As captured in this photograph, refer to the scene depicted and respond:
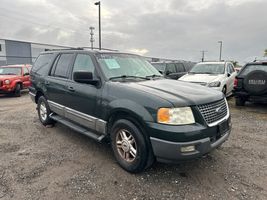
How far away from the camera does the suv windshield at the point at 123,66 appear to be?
3.67 m

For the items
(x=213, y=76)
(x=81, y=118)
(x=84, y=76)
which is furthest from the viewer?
(x=213, y=76)

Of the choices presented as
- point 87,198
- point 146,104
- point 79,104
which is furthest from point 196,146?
point 79,104

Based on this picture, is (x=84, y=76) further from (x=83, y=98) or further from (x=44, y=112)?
(x=44, y=112)

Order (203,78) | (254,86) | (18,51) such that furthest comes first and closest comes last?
(18,51), (203,78), (254,86)

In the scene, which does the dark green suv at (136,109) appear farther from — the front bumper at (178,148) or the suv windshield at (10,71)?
the suv windshield at (10,71)

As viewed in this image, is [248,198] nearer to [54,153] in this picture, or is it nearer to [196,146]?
[196,146]

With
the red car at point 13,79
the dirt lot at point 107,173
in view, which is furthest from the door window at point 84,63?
the red car at point 13,79

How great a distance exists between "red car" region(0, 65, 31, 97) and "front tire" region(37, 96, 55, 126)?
5.60 meters

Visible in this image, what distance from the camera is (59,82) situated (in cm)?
454

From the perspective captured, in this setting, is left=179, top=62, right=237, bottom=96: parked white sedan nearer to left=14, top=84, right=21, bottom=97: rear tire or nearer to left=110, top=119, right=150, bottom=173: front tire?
left=110, top=119, right=150, bottom=173: front tire

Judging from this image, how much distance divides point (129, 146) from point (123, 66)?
4.95 feet

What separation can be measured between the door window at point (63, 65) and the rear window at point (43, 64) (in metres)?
0.47

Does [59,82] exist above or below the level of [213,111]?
above

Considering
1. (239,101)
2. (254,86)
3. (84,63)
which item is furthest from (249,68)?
(84,63)
